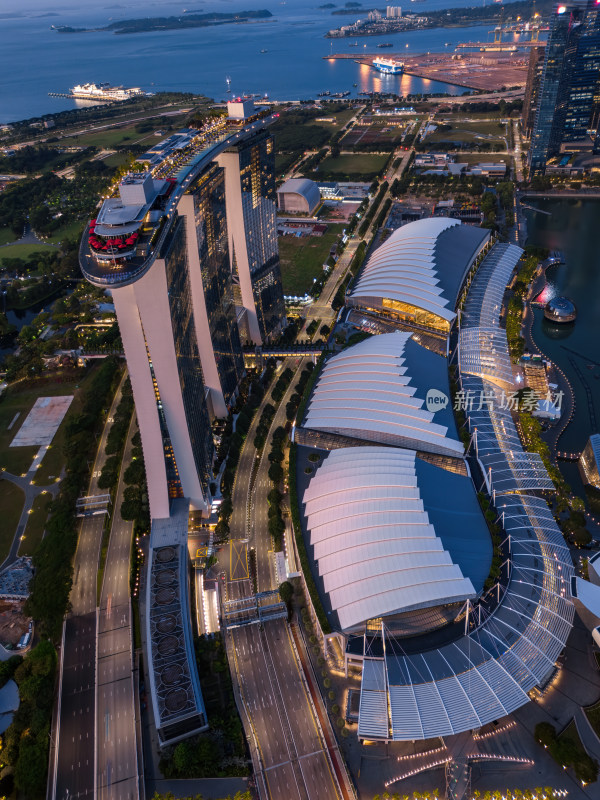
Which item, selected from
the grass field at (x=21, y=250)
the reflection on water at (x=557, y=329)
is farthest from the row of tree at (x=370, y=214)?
the grass field at (x=21, y=250)

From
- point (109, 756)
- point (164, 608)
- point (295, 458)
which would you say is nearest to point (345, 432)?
point (295, 458)

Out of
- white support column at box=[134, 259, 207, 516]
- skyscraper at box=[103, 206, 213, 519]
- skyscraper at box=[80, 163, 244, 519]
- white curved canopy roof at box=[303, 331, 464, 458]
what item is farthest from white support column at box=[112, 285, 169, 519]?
white curved canopy roof at box=[303, 331, 464, 458]

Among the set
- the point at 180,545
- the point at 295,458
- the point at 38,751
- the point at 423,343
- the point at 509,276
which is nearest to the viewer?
the point at 38,751

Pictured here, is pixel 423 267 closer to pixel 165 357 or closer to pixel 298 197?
pixel 165 357

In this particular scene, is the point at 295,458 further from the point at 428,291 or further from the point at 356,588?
the point at 428,291

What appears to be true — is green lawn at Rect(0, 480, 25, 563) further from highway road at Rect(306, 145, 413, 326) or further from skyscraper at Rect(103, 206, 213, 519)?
highway road at Rect(306, 145, 413, 326)

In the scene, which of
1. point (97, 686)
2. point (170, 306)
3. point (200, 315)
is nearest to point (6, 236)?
point (200, 315)
